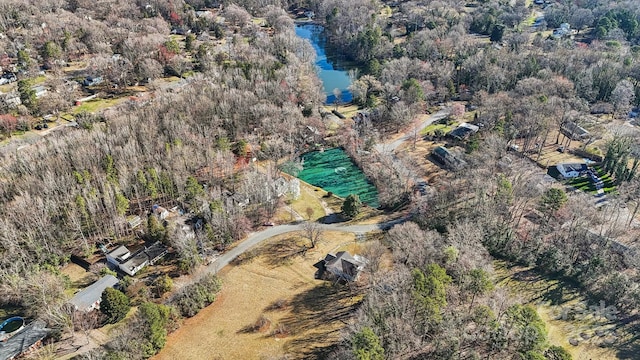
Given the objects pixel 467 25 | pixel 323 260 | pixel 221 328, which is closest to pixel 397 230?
pixel 323 260

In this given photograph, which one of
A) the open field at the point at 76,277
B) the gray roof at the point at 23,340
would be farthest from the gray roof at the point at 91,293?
the gray roof at the point at 23,340

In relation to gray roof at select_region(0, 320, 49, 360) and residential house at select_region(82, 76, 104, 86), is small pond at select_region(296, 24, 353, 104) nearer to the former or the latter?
residential house at select_region(82, 76, 104, 86)

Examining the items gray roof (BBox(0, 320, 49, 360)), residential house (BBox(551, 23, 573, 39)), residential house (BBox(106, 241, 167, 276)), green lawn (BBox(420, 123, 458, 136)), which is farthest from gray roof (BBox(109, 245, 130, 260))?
residential house (BBox(551, 23, 573, 39))

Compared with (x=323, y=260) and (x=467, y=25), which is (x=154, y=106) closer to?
(x=323, y=260)

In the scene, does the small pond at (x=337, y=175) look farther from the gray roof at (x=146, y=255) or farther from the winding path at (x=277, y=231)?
the gray roof at (x=146, y=255)

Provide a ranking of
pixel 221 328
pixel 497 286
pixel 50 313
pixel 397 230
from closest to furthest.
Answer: pixel 50 313, pixel 221 328, pixel 497 286, pixel 397 230

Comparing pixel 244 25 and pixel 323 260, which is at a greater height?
pixel 244 25

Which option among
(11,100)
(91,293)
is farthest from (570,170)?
(11,100)
